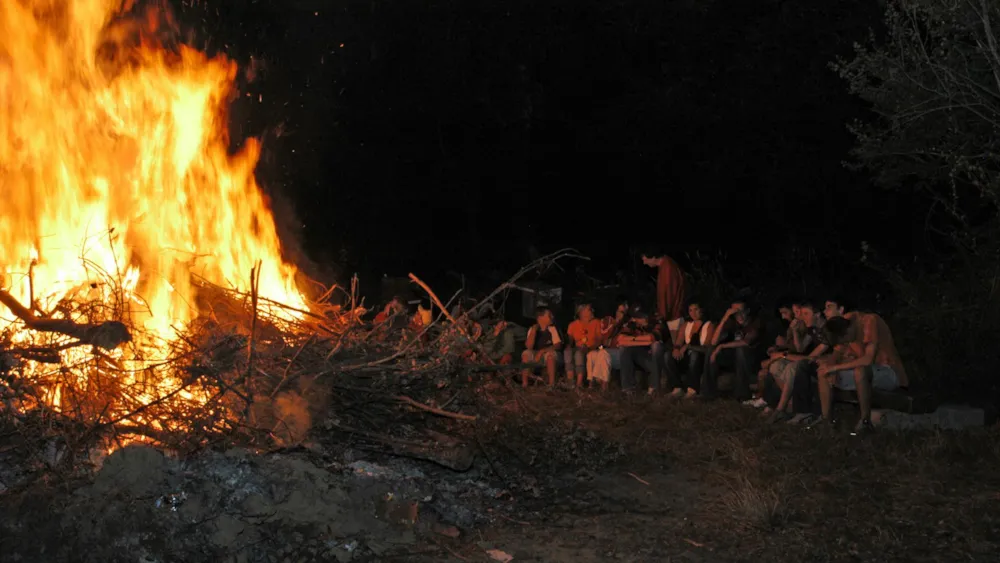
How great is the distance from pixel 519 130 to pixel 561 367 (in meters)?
8.97

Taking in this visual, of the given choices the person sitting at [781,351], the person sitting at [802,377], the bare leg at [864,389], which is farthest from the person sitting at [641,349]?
the bare leg at [864,389]

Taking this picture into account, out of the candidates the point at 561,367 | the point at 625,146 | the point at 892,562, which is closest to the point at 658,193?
the point at 625,146

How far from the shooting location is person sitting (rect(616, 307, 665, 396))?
11547 mm

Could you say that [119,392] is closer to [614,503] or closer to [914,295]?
[614,503]

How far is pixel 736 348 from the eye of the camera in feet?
35.7

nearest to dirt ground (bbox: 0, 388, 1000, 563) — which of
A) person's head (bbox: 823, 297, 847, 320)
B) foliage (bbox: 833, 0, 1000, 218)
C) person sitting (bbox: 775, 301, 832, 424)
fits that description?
person sitting (bbox: 775, 301, 832, 424)

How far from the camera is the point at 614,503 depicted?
716 centimetres

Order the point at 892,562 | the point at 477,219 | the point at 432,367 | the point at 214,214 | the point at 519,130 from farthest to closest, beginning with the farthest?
the point at 477,219, the point at 519,130, the point at 214,214, the point at 432,367, the point at 892,562

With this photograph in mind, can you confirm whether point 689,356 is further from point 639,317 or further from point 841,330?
point 841,330

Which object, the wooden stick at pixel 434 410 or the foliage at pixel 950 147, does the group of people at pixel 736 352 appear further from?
the wooden stick at pixel 434 410

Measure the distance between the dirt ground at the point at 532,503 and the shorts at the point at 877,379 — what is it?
1.04 meters

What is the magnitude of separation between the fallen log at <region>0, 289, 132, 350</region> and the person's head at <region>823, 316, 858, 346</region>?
622 centimetres

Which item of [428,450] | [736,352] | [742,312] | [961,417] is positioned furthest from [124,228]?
[961,417]

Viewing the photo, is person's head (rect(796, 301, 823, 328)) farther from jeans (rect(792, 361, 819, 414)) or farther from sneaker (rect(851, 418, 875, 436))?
sneaker (rect(851, 418, 875, 436))
